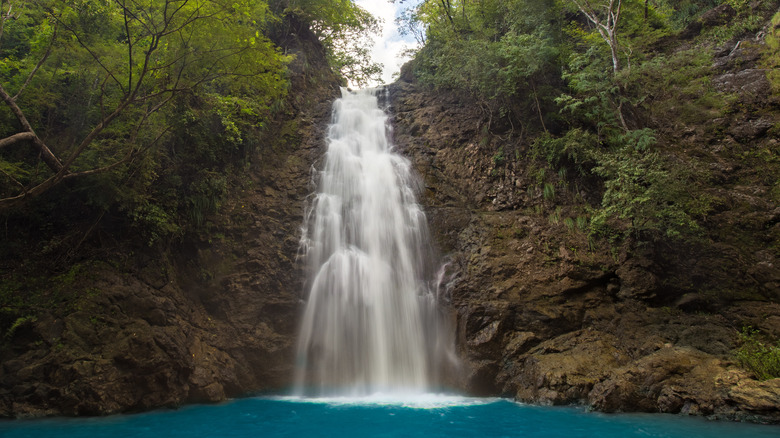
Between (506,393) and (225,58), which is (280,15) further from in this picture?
(506,393)

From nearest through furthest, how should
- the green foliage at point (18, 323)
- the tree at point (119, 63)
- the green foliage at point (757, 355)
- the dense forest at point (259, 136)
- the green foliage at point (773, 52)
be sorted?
the green foliage at point (757, 355) → the green foliage at point (18, 323) → the dense forest at point (259, 136) → the tree at point (119, 63) → the green foliage at point (773, 52)

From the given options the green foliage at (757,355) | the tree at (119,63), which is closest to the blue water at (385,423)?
the green foliage at (757,355)

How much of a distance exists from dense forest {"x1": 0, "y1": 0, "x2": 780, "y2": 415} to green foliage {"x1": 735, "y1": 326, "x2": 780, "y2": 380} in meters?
0.04

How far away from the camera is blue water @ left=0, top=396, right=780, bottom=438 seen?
21.6 ft

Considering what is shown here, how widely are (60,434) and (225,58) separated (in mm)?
8714

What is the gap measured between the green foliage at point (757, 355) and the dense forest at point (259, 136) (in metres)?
0.04

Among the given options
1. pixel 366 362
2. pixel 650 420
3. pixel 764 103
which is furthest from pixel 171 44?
pixel 764 103

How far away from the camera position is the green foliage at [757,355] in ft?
23.8

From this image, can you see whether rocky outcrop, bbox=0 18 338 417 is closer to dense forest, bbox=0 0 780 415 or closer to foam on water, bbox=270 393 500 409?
dense forest, bbox=0 0 780 415

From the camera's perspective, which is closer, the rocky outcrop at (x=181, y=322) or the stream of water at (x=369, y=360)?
the stream of water at (x=369, y=360)

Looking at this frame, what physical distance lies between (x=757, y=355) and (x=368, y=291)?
29.2 ft

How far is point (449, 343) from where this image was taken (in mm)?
10641

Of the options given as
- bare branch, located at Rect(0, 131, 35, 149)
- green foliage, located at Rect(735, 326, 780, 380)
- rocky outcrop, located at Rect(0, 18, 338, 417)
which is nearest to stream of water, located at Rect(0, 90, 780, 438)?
rocky outcrop, located at Rect(0, 18, 338, 417)

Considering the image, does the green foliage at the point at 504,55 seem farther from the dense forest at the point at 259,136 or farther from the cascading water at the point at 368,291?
the cascading water at the point at 368,291
